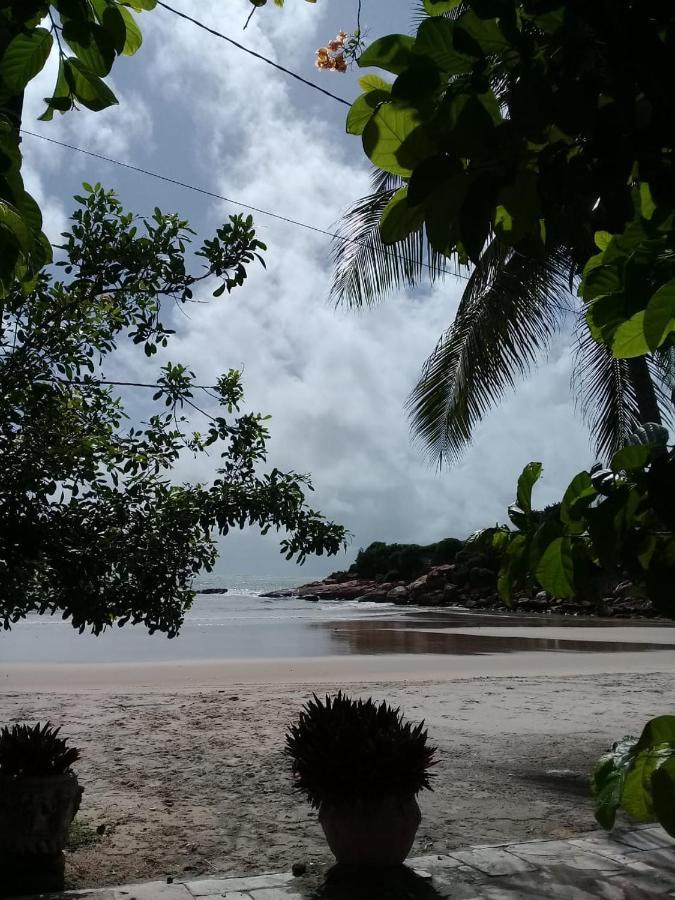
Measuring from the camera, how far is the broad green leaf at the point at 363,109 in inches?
43.8

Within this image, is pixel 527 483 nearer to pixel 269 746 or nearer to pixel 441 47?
pixel 441 47

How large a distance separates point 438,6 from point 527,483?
0.79 meters

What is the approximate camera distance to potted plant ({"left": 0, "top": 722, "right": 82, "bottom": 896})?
429cm

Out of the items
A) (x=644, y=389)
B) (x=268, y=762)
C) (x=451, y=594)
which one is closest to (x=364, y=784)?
(x=268, y=762)

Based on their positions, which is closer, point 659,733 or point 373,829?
point 659,733

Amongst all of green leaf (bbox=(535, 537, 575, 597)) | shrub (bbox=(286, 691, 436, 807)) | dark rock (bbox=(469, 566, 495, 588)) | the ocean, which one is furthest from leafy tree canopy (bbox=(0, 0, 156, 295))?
dark rock (bbox=(469, 566, 495, 588))

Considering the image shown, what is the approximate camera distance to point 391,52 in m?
1.03

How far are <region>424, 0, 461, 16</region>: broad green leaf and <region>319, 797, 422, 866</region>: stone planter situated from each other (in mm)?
3942

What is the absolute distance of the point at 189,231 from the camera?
474cm

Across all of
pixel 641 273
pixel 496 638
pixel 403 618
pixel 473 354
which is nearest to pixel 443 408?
pixel 473 354

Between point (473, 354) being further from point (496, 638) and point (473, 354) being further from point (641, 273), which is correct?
point (496, 638)

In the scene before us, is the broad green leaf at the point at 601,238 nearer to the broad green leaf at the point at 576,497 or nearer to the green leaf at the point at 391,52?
the broad green leaf at the point at 576,497

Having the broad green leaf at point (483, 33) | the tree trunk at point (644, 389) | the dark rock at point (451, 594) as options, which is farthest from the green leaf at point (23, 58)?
the dark rock at point (451, 594)

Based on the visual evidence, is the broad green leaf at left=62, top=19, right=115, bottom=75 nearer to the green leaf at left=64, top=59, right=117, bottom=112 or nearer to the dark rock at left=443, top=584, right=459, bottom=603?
the green leaf at left=64, top=59, right=117, bottom=112
